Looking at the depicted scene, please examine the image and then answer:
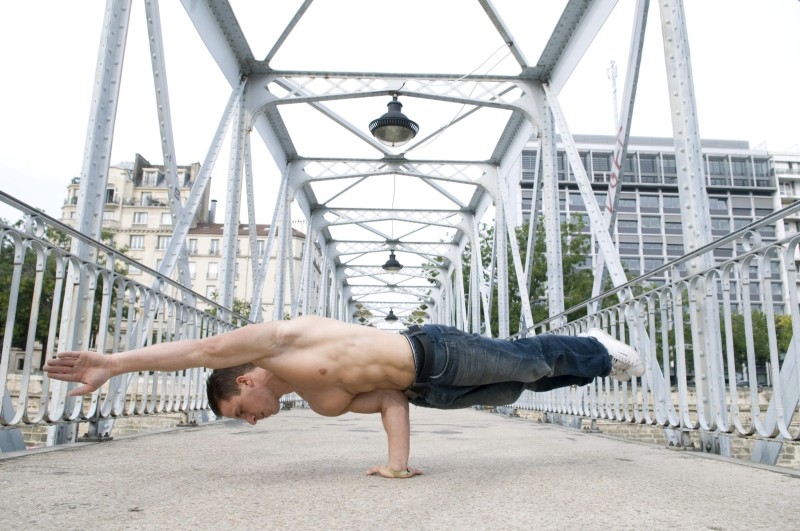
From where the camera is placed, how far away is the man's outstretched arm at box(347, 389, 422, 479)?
2.41m

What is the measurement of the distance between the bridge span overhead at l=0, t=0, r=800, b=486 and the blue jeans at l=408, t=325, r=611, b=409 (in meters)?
0.79

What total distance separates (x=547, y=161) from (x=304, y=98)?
3694 mm

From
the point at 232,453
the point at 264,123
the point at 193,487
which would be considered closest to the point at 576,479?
the point at 193,487

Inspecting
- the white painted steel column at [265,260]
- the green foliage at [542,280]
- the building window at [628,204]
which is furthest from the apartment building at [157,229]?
the white painted steel column at [265,260]

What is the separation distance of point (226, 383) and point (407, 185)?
12.7 metres

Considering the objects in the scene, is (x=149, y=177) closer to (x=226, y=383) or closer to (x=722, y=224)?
(x=722, y=224)

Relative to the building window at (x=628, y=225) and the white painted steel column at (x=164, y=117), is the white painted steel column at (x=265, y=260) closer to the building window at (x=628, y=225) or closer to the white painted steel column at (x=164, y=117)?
the white painted steel column at (x=164, y=117)

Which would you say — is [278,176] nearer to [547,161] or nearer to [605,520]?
[547,161]

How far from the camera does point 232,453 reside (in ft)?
A: 10.8

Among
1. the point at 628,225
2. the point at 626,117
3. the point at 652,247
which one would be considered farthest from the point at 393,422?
the point at 652,247

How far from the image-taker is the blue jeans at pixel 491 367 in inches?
96.2

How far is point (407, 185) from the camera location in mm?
14984

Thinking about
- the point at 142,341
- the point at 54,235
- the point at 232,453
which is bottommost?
the point at 232,453

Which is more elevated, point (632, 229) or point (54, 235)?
point (632, 229)
